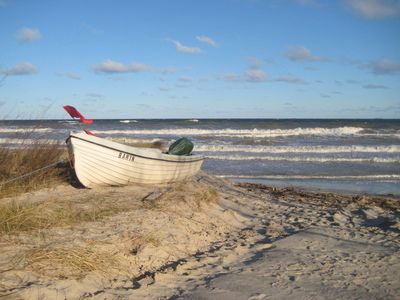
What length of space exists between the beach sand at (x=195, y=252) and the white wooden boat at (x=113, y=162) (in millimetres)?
381

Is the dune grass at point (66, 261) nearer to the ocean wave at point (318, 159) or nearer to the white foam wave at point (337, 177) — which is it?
the white foam wave at point (337, 177)

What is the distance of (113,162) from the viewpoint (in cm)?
798

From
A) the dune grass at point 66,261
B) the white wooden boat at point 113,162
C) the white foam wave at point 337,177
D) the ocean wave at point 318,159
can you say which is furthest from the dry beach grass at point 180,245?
the ocean wave at point 318,159

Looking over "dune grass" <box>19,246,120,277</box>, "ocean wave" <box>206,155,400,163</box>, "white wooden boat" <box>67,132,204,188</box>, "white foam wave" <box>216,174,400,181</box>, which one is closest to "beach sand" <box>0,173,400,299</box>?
"dune grass" <box>19,246,120,277</box>

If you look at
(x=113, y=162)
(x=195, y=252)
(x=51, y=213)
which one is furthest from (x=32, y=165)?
(x=195, y=252)

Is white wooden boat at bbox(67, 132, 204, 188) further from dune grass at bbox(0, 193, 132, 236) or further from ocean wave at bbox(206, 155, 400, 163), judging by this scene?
ocean wave at bbox(206, 155, 400, 163)

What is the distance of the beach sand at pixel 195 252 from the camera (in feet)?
12.3

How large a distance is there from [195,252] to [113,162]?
3.44 metres

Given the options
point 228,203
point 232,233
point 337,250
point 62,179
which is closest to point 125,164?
point 62,179

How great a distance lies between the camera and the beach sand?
3746 millimetres

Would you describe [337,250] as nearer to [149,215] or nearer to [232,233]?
[232,233]

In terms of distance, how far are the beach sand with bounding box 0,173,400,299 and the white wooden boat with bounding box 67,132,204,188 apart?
38 centimetres

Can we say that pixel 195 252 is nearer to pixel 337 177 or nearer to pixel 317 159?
pixel 337 177

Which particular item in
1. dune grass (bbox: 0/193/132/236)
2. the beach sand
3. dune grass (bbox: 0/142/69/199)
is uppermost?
dune grass (bbox: 0/142/69/199)
